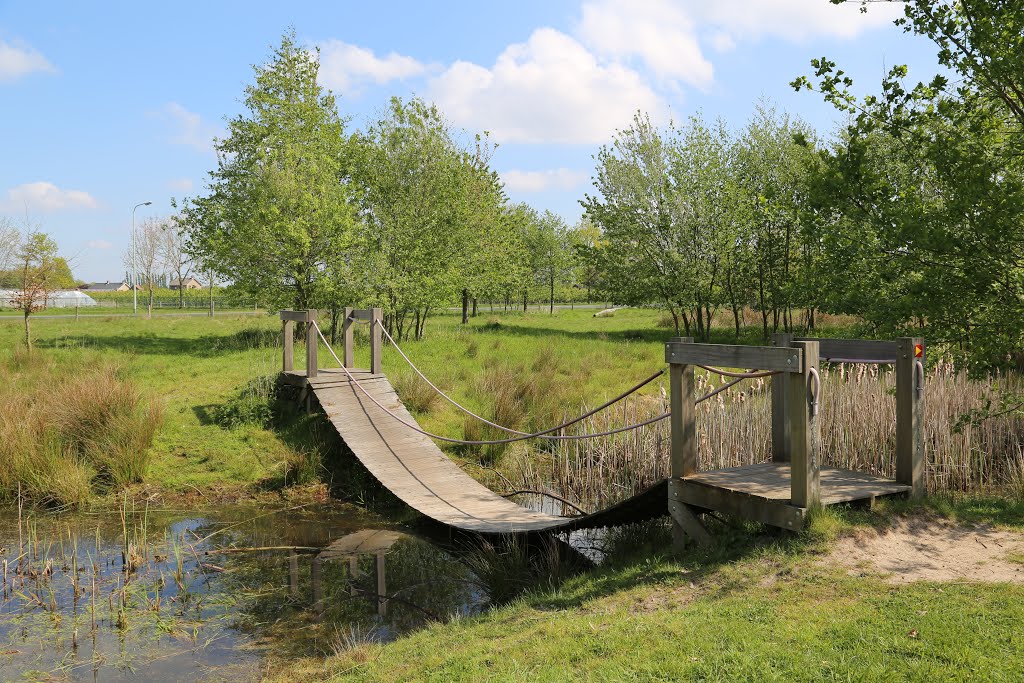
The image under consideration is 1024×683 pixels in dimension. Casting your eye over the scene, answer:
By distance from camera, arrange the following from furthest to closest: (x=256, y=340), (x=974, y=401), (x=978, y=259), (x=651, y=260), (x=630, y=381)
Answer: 1. (x=651, y=260)
2. (x=256, y=340)
3. (x=630, y=381)
4. (x=974, y=401)
5. (x=978, y=259)

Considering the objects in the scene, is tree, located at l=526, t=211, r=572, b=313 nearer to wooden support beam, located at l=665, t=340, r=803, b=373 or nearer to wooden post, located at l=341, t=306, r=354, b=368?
wooden post, located at l=341, t=306, r=354, b=368

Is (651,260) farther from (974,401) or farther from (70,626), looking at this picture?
(70,626)

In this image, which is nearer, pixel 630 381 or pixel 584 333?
pixel 630 381

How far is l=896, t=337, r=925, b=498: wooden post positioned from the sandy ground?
430 mm

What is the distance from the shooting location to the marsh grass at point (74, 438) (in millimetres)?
9219

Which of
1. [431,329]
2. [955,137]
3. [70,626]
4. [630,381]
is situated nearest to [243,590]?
[70,626]

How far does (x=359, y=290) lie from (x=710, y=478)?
13.7m

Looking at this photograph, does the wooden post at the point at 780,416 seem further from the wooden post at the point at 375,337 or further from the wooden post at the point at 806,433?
the wooden post at the point at 375,337

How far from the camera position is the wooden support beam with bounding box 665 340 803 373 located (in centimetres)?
536

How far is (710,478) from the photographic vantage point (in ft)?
20.2

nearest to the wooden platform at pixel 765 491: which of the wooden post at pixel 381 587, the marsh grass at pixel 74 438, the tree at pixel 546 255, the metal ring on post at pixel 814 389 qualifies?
the metal ring on post at pixel 814 389

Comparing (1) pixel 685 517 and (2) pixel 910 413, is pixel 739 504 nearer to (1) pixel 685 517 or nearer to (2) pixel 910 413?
(1) pixel 685 517

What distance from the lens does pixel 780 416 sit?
21.9 feet

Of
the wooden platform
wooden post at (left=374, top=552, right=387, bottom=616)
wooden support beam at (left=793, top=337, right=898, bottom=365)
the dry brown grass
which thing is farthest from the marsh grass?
wooden support beam at (left=793, top=337, right=898, bottom=365)
